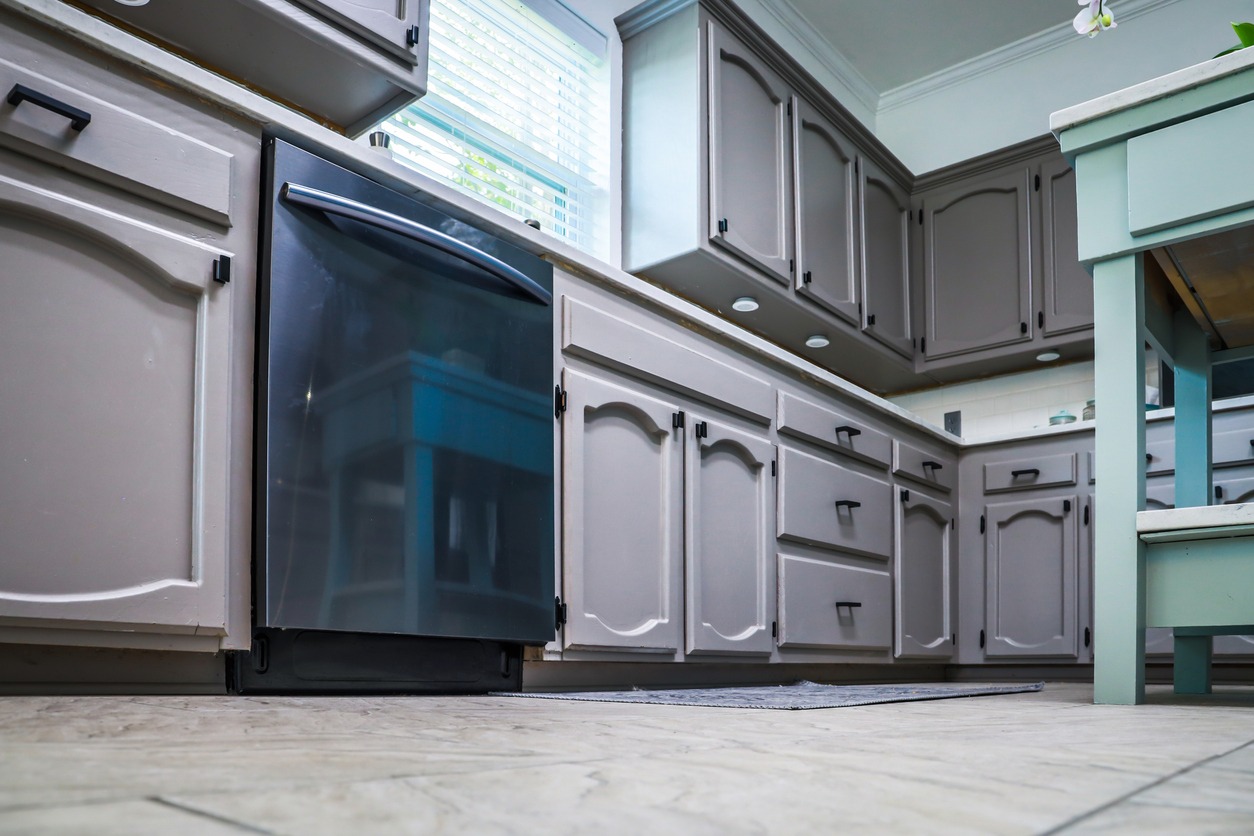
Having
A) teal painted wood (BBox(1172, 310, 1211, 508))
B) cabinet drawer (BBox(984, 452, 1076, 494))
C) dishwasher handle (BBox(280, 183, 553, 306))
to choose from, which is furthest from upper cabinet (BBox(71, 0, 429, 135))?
cabinet drawer (BBox(984, 452, 1076, 494))

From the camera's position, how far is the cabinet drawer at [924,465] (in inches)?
134

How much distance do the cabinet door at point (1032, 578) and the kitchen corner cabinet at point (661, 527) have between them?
1.40m

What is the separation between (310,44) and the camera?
6.89 ft

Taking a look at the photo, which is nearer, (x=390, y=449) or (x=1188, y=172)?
(x=1188, y=172)

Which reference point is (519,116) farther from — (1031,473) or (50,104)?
(1031,473)

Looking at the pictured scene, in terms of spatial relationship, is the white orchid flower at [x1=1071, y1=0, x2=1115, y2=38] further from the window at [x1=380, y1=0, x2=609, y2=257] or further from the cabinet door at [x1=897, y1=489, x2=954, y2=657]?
the cabinet door at [x1=897, y1=489, x2=954, y2=657]

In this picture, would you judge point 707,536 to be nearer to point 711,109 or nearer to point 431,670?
point 431,670

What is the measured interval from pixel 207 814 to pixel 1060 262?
416 centimetres

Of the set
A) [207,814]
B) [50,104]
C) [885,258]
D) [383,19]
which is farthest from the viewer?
[885,258]

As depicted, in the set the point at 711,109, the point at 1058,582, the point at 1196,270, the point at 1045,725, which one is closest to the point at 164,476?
the point at 1045,725

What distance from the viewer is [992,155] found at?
13.8 feet

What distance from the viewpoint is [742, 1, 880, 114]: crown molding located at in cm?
424

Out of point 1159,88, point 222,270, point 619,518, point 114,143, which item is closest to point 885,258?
point 619,518

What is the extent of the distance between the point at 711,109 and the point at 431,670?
2.22m
